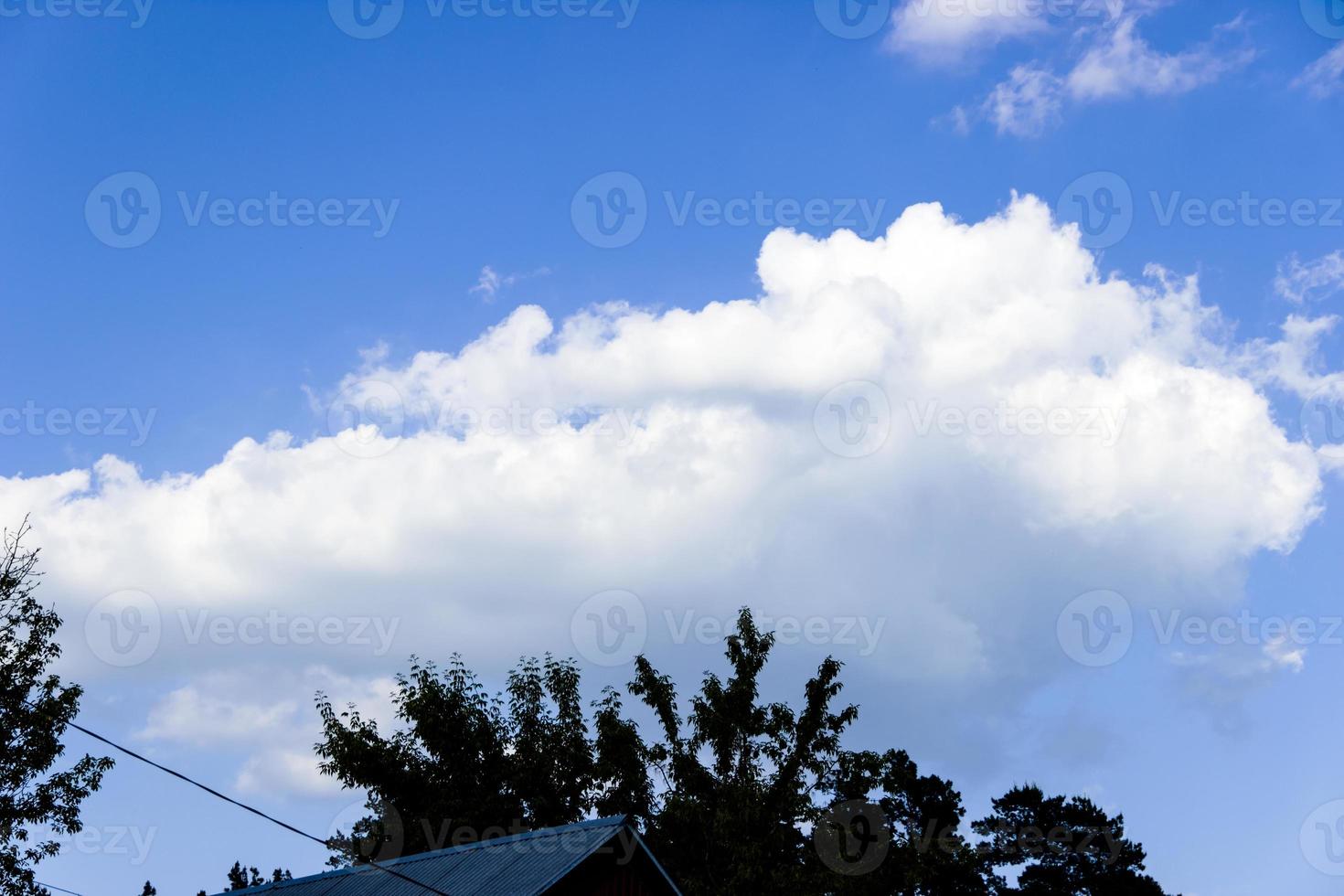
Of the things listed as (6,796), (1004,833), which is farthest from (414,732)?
(1004,833)

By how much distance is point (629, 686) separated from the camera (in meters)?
46.3

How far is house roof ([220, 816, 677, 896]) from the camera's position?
22016 mm

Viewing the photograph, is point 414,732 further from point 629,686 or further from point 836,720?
point 836,720

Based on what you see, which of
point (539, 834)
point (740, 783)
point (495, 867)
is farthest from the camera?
point (740, 783)

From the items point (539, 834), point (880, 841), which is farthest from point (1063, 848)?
point (539, 834)

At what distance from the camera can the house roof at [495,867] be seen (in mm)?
22016

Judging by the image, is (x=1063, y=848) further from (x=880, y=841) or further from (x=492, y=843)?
(x=492, y=843)

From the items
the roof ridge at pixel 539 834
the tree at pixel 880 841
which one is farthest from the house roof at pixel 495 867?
the tree at pixel 880 841

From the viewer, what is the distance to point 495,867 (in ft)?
75.5

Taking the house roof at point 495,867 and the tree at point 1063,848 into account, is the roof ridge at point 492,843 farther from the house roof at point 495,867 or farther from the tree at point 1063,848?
the tree at point 1063,848

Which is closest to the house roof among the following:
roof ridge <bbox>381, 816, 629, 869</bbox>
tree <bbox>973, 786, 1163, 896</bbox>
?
roof ridge <bbox>381, 816, 629, 869</bbox>

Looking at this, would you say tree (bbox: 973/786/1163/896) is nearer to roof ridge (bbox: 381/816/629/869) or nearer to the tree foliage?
the tree foliage

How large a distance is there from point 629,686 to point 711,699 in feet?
11.8

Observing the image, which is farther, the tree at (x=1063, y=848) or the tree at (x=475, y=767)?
the tree at (x=1063, y=848)
